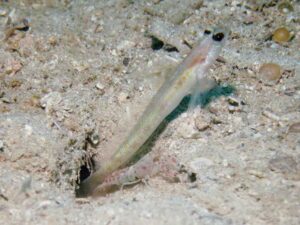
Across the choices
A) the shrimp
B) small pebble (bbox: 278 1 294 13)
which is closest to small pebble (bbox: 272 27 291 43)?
small pebble (bbox: 278 1 294 13)

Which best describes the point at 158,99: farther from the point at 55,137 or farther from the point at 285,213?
the point at 285,213

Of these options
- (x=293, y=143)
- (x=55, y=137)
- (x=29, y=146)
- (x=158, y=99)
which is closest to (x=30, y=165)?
(x=29, y=146)

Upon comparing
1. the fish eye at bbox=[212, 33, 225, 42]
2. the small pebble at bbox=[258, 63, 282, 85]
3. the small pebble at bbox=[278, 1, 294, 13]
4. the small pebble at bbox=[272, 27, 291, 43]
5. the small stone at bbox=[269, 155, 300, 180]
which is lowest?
the small stone at bbox=[269, 155, 300, 180]

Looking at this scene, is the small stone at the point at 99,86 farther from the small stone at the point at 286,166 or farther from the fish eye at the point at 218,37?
the small stone at the point at 286,166

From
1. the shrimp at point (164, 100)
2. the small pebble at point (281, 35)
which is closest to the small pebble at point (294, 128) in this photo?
the shrimp at point (164, 100)

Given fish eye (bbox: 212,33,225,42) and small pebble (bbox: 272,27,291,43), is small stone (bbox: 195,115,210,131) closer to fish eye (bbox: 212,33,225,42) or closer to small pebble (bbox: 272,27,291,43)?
fish eye (bbox: 212,33,225,42)

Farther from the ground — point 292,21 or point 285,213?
point 292,21

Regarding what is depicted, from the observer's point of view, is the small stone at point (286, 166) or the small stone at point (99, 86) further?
the small stone at point (99, 86)
